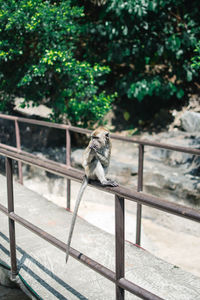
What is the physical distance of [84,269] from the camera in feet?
8.14

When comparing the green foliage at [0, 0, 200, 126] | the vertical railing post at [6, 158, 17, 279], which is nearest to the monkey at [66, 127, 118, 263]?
the vertical railing post at [6, 158, 17, 279]

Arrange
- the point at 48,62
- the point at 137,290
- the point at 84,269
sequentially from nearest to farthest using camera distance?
the point at 137,290
the point at 84,269
the point at 48,62

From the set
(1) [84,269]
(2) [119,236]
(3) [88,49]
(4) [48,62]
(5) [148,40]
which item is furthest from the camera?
(3) [88,49]

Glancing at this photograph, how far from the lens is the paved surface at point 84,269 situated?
222cm

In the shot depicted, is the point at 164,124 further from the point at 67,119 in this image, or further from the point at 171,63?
the point at 67,119

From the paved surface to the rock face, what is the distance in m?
4.81

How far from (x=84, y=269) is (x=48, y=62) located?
4.20m

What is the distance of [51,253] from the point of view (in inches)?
106

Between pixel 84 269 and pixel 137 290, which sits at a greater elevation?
pixel 137 290

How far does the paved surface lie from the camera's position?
87.2 inches

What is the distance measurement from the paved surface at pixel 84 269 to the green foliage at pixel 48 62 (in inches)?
144

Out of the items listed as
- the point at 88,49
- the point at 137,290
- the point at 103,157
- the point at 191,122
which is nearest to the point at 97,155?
the point at 103,157

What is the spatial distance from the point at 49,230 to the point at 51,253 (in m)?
0.41

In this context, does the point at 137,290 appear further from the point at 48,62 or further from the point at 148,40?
the point at 148,40
